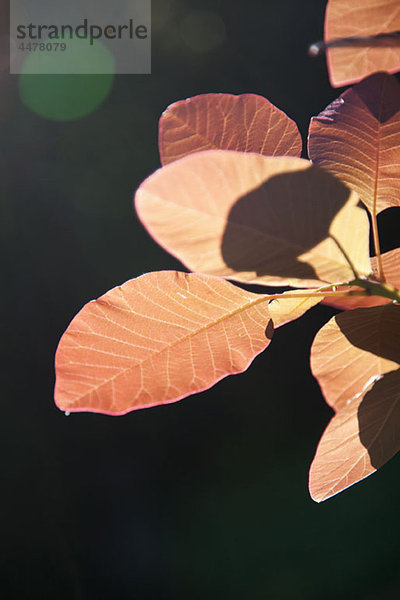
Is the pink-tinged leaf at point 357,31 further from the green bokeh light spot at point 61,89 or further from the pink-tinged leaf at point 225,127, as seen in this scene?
the green bokeh light spot at point 61,89

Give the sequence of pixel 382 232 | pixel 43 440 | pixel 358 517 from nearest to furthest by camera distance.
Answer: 1. pixel 382 232
2. pixel 358 517
3. pixel 43 440

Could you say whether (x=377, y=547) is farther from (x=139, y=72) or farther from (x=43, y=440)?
(x=139, y=72)

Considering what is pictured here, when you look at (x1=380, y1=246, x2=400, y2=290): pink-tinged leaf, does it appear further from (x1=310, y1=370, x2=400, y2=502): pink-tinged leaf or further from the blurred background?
the blurred background

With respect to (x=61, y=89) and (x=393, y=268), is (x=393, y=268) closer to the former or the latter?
(x=393, y=268)

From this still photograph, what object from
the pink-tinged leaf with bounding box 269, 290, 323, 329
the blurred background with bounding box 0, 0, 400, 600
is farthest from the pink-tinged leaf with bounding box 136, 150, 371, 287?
the blurred background with bounding box 0, 0, 400, 600

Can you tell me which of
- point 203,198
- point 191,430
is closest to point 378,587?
point 191,430
